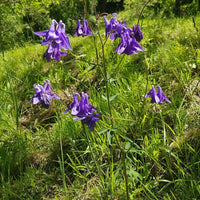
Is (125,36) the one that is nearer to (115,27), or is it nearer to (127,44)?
(127,44)

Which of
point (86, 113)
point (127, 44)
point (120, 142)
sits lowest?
point (120, 142)

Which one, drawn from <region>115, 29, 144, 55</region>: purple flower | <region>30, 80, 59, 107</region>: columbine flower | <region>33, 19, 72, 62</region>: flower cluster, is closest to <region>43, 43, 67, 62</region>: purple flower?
<region>33, 19, 72, 62</region>: flower cluster

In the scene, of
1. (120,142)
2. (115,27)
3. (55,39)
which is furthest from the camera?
(120,142)

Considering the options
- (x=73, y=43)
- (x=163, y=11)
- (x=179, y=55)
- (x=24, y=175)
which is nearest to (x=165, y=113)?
(x=179, y=55)

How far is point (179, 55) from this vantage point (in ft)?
7.88

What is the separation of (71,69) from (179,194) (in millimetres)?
2320

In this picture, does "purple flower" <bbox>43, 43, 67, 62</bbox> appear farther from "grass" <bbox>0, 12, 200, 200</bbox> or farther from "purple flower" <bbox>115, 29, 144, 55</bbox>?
"purple flower" <bbox>115, 29, 144, 55</bbox>

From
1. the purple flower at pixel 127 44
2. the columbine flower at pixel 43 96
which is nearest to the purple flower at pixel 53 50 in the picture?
the columbine flower at pixel 43 96

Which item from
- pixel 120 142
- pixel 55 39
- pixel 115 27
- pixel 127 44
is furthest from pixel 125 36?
pixel 120 142

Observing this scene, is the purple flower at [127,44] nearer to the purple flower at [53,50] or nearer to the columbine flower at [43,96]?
the purple flower at [53,50]

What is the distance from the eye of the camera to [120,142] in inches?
71.9

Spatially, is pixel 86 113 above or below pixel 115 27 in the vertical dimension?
below

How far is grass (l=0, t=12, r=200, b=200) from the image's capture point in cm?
146

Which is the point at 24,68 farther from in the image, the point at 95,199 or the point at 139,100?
the point at 95,199
